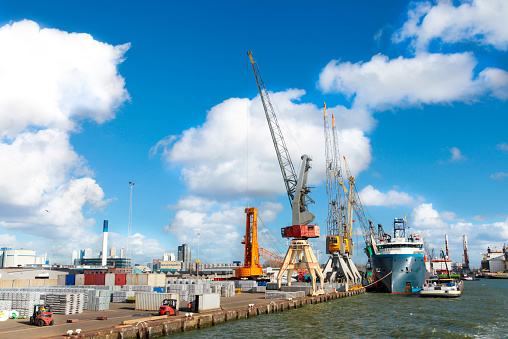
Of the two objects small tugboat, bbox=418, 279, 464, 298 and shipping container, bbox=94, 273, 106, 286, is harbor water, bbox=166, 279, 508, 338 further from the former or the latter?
shipping container, bbox=94, 273, 106, 286

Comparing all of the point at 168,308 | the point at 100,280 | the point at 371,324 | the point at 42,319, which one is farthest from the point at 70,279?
the point at 371,324

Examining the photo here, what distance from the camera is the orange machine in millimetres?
105312

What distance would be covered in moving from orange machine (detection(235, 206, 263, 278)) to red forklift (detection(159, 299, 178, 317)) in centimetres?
6300

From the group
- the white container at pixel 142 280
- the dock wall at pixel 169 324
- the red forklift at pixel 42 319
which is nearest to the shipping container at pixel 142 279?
the white container at pixel 142 280

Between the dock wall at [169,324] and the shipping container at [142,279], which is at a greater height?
the shipping container at [142,279]

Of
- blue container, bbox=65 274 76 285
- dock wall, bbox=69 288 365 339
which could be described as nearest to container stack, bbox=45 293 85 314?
dock wall, bbox=69 288 365 339

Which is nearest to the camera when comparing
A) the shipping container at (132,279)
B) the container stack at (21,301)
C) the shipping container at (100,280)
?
the container stack at (21,301)

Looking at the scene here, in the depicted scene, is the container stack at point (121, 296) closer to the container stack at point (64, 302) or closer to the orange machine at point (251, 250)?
the container stack at point (64, 302)

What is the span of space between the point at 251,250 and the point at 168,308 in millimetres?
66766

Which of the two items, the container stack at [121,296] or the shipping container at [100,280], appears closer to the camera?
the container stack at [121,296]

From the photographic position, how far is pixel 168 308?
4112cm

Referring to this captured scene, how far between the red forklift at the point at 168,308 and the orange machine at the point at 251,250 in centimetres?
6300

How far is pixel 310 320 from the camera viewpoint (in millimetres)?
47906

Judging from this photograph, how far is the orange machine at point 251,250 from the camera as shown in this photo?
105 metres
